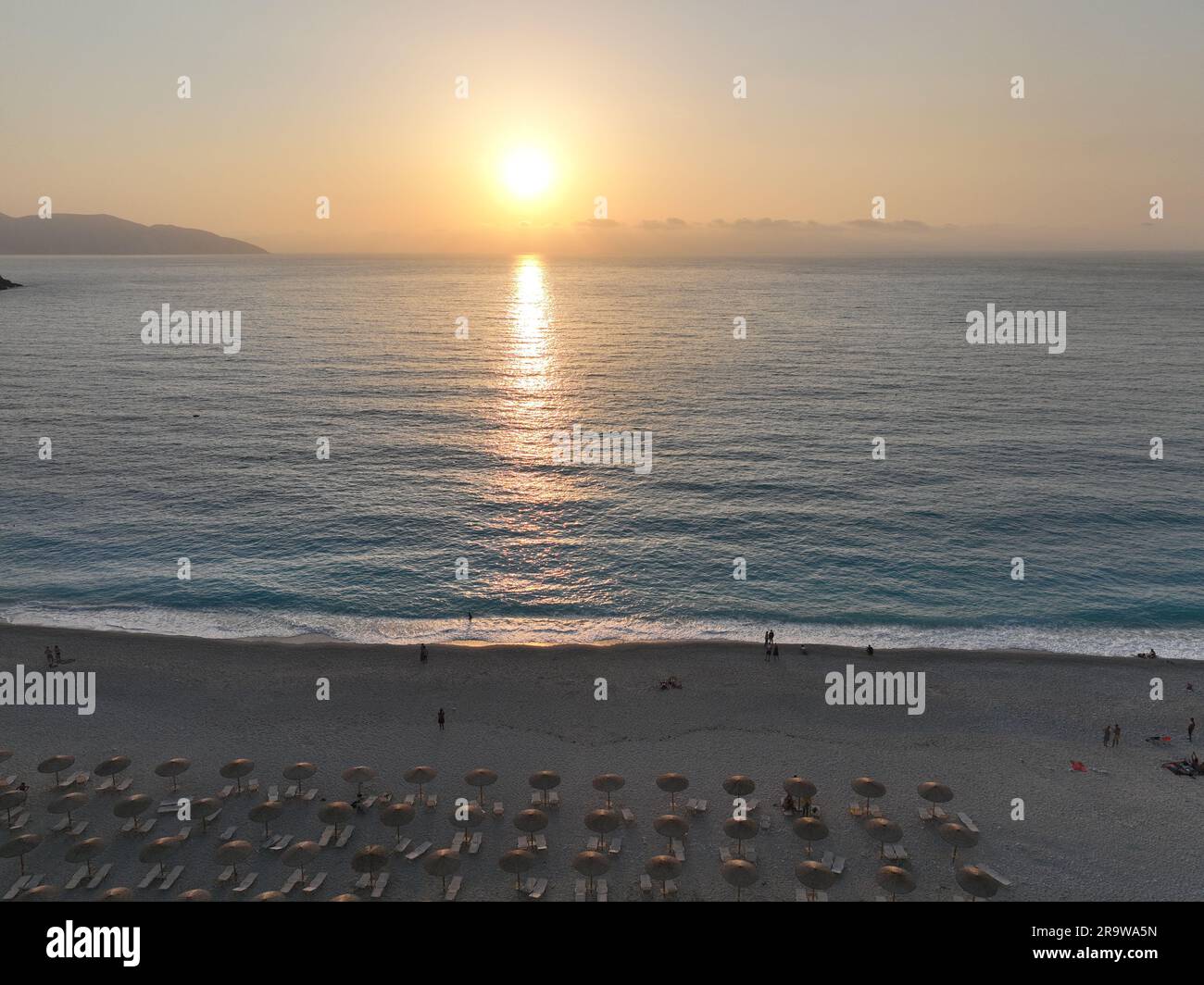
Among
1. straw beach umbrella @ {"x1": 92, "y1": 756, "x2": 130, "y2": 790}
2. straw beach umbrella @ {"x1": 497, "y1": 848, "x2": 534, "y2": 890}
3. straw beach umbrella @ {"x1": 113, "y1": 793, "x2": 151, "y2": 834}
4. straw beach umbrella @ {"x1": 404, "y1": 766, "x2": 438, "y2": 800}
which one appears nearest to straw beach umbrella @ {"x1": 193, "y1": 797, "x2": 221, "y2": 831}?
straw beach umbrella @ {"x1": 113, "y1": 793, "x2": 151, "y2": 834}

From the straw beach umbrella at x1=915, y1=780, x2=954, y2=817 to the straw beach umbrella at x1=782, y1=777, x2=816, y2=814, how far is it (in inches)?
146

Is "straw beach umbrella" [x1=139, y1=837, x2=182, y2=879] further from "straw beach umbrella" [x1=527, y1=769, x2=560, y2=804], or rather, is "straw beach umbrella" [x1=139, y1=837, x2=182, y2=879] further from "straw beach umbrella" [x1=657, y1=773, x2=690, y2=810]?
"straw beach umbrella" [x1=657, y1=773, x2=690, y2=810]

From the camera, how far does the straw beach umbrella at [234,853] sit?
2397 centimetres

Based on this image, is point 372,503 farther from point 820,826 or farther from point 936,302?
Answer: point 936,302

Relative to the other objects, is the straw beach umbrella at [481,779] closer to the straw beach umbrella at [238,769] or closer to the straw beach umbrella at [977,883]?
the straw beach umbrella at [238,769]

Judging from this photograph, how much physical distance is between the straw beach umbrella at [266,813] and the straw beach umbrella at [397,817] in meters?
3.52

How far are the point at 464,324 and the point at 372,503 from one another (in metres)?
112

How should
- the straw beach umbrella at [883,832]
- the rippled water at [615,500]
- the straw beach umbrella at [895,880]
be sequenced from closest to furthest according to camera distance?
1. the straw beach umbrella at [895,880]
2. the straw beach umbrella at [883,832]
3. the rippled water at [615,500]

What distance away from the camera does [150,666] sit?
38.0 metres

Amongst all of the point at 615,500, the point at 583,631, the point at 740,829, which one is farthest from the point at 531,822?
the point at 615,500

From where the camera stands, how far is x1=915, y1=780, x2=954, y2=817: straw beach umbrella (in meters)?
26.6

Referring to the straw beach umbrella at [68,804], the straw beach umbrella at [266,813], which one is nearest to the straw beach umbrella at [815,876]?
the straw beach umbrella at [266,813]

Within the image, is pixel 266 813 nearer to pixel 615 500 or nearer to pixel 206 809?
pixel 206 809

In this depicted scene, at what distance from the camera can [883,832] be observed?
82.7 feet
